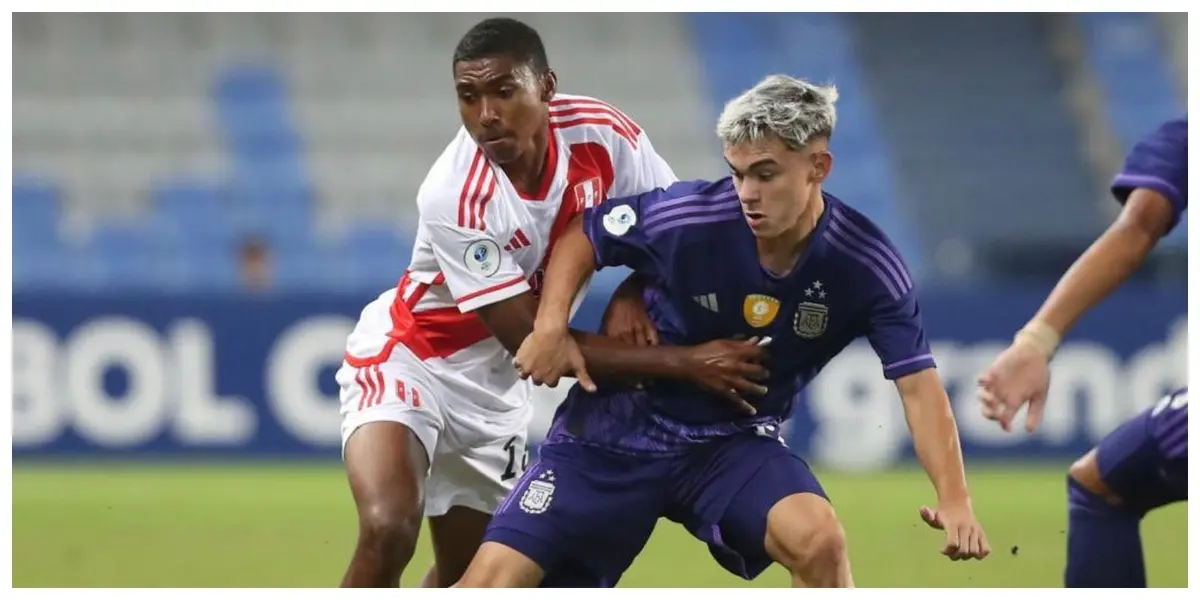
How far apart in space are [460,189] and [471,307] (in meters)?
0.34

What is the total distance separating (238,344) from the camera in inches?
440

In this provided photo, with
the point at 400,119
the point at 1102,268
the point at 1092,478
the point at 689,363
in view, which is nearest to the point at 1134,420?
the point at 1092,478

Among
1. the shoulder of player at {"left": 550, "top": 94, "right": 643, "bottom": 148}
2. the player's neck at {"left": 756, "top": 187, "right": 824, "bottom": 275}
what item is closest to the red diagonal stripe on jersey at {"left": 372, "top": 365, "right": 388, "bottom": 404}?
the shoulder of player at {"left": 550, "top": 94, "right": 643, "bottom": 148}

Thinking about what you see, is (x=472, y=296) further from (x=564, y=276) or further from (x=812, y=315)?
(x=812, y=315)

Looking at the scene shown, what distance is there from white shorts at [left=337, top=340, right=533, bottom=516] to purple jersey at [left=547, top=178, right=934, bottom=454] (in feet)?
2.05

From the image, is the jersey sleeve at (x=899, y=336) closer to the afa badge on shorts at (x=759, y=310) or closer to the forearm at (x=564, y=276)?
the afa badge on shorts at (x=759, y=310)

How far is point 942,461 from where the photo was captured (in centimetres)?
444

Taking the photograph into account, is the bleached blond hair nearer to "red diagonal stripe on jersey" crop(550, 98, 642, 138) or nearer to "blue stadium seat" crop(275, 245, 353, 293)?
"red diagonal stripe on jersey" crop(550, 98, 642, 138)

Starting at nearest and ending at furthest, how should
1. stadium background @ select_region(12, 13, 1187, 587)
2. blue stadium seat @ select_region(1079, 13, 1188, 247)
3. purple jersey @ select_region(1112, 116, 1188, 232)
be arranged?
1. purple jersey @ select_region(1112, 116, 1188, 232)
2. stadium background @ select_region(12, 13, 1187, 587)
3. blue stadium seat @ select_region(1079, 13, 1188, 247)

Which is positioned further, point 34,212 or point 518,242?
point 34,212

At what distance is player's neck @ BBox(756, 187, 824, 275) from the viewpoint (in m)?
4.59

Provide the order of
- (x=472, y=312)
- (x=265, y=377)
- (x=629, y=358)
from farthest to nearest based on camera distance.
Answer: (x=265, y=377) < (x=472, y=312) < (x=629, y=358)

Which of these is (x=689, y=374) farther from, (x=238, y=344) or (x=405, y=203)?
(x=405, y=203)

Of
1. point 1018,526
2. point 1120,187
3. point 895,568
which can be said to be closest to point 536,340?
point 1120,187
